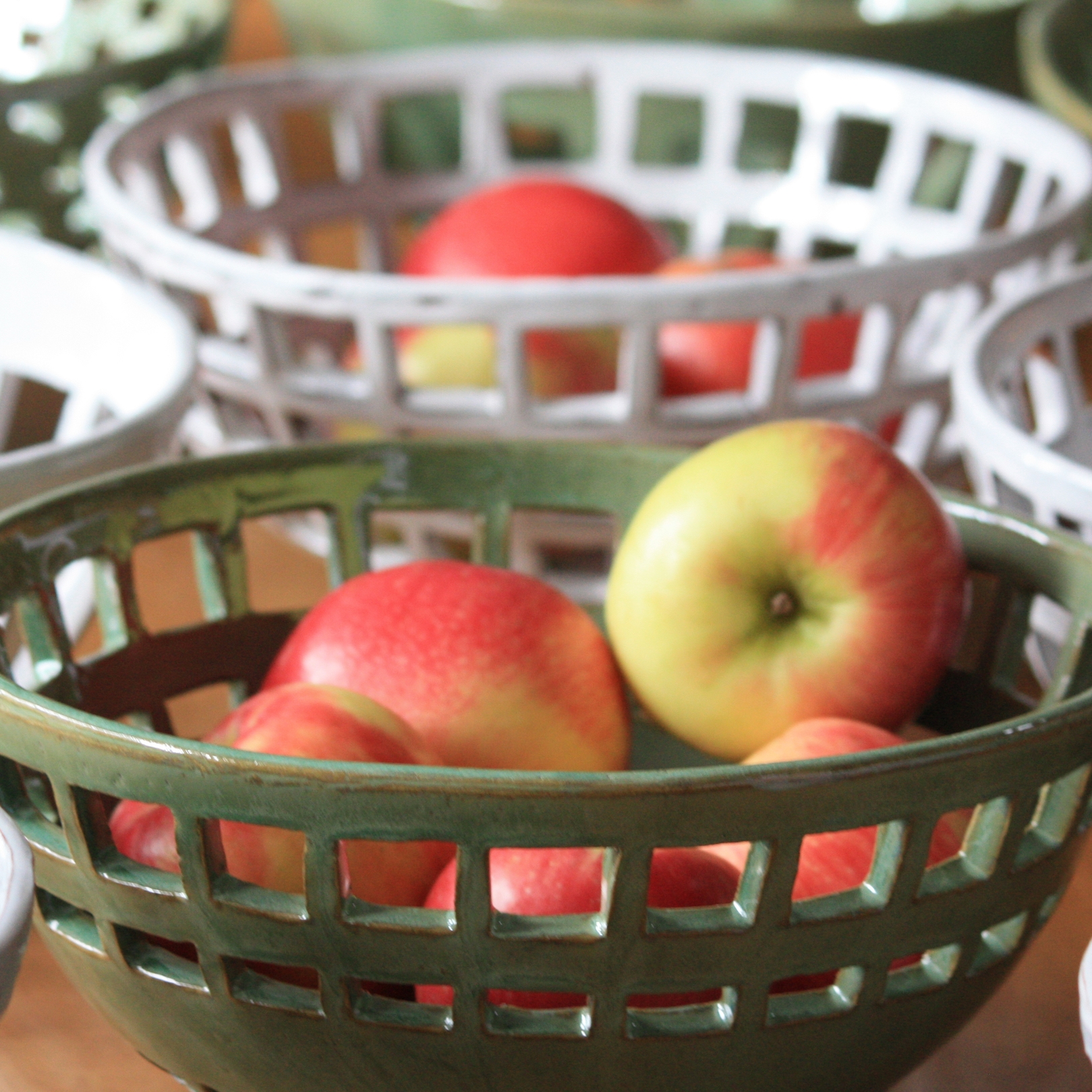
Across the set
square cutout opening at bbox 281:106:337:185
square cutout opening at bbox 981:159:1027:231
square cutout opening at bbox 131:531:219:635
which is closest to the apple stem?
square cutout opening at bbox 131:531:219:635

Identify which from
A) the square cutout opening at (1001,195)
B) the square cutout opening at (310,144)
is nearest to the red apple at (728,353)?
the square cutout opening at (1001,195)

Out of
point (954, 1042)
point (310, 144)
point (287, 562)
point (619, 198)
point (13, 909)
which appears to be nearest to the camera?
point (13, 909)

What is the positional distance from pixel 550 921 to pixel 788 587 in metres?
0.14

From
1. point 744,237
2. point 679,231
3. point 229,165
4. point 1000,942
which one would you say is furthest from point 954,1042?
point 229,165

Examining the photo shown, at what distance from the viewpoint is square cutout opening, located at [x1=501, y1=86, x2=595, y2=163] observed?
0.68 m

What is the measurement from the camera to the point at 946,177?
0.65 m

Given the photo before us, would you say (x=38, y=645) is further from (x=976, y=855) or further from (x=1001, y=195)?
(x=1001, y=195)

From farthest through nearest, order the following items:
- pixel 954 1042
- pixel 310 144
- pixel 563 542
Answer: pixel 310 144 → pixel 563 542 → pixel 954 1042

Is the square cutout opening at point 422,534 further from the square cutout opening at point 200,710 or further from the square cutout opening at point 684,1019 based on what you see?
the square cutout opening at point 684,1019

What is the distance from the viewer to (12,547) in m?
0.28

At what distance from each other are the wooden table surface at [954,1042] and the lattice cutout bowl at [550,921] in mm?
46

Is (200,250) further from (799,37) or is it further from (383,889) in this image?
(799,37)

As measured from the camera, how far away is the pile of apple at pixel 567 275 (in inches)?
17.7

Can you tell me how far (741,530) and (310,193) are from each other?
0.37 metres
